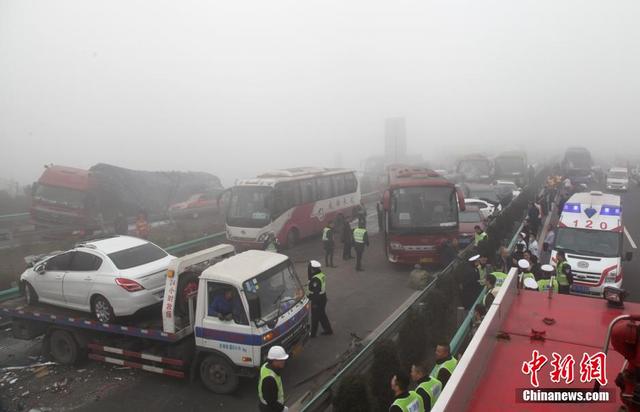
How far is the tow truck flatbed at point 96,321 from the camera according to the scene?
7836 millimetres

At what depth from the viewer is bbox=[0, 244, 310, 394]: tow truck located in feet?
24.0

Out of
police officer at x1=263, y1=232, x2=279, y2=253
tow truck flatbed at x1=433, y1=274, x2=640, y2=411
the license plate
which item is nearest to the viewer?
tow truck flatbed at x1=433, y1=274, x2=640, y2=411

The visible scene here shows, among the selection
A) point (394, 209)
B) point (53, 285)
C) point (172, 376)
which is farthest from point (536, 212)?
point (53, 285)

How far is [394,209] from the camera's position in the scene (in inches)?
568

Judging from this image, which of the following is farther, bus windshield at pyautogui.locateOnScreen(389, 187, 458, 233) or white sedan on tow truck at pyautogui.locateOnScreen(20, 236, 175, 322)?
bus windshield at pyautogui.locateOnScreen(389, 187, 458, 233)

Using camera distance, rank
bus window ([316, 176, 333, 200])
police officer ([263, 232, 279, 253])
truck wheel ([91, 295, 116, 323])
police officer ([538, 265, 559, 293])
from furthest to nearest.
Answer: bus window ([316, 176, 333, 200])
police officer ([263, 232, 279, 253])
truck wheel ([91, 295, 116, 323])
police officer ([538, 265, 559, 293])

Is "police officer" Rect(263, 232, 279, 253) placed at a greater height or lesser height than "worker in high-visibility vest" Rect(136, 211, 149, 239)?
lesser

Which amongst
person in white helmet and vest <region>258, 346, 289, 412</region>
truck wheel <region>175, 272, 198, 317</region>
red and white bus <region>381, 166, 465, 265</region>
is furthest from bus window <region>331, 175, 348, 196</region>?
person in white helmet and vest <region>258, 346, 289, 412</region>

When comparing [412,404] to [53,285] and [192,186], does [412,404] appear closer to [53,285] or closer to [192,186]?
[53,285]

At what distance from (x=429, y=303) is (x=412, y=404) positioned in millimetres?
4170

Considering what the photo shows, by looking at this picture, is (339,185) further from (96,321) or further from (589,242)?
(96,321)

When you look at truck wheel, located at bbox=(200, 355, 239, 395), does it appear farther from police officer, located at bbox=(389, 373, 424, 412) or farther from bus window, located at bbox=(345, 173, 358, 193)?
bus window, located at bbox=(345, 173, 358, 193)

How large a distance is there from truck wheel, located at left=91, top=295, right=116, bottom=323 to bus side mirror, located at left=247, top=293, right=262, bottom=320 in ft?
10.6

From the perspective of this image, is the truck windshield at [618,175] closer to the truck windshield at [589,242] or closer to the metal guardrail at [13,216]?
the truck windshield at [589,242]
